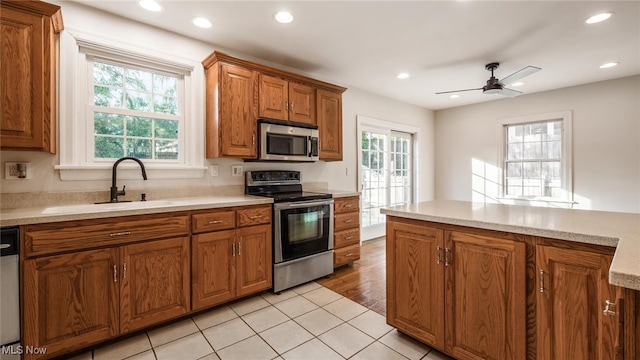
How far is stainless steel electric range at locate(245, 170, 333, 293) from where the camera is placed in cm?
267

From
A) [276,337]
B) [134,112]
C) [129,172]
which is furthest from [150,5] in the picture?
[276,337]

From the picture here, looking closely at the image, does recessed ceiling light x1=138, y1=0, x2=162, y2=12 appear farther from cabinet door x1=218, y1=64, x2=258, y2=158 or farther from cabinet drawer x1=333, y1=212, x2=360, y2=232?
cabinet drawer x1=333, y1=212, x2=360, y2=232

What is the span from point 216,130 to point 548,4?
2961mm

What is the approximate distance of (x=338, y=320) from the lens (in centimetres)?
223

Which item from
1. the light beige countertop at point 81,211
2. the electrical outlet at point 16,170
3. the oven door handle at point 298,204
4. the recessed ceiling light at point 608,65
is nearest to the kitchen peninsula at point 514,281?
the oven door handle at point 298,204

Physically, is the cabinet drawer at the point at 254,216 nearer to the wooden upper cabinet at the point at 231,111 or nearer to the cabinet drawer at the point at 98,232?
the cabinet drawer at the point at 98,232

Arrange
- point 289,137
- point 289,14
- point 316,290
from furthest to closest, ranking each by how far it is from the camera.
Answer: point 289,137, point 316,290, point 289,14

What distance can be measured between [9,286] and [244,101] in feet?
6.80

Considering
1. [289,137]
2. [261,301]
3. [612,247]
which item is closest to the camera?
[612,247]

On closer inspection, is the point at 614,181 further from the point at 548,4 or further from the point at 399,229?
the point at 399,229

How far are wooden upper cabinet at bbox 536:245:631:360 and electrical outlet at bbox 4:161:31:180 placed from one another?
3.24 metres

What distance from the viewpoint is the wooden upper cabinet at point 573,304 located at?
1164 mm

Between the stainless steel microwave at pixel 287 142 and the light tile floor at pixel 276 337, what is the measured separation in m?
1.46

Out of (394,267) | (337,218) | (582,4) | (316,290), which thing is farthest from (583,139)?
(316,290)
